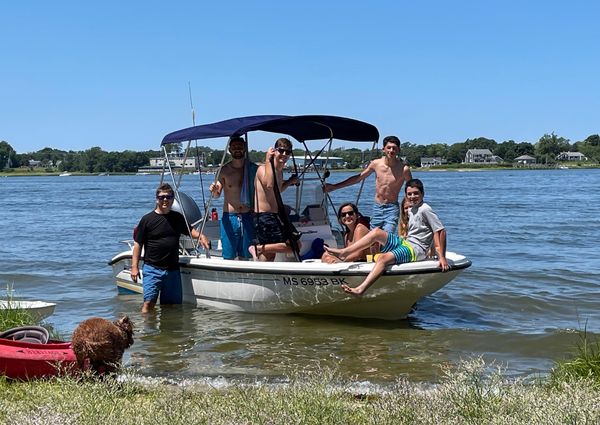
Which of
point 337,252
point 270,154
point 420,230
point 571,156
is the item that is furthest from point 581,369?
point 571,156

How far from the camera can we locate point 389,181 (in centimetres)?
985

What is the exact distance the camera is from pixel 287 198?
10133 mm

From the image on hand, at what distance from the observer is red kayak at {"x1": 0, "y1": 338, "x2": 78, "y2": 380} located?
5926 mm

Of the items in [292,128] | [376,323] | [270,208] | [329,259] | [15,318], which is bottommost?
[376,323]

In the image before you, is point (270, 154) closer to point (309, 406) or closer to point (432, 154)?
point (309, 406)

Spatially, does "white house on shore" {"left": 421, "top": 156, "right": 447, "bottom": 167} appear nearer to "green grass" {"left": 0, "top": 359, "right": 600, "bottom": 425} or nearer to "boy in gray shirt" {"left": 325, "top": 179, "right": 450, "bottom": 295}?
"boy in gray shirt" {"left": 325, "top": 179, "right": 450, "bottom": 295}

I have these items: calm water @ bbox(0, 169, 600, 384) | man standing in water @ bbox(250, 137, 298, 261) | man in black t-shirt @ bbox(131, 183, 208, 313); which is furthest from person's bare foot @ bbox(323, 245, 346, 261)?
man in black t-shirt @ bbox(131, 183, 208, 313)

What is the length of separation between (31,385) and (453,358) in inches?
173

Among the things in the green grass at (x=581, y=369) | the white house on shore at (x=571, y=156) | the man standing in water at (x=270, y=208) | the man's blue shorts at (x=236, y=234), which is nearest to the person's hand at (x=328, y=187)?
the man standing in water at (x=270, y=208)

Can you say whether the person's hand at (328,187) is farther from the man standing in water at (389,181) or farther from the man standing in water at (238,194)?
the man standing in water at (238,194)

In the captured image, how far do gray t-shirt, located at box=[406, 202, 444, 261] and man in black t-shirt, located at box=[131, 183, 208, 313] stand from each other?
290 cm

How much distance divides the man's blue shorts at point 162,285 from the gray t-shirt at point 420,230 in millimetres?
3315

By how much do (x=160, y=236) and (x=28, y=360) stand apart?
4.03 m

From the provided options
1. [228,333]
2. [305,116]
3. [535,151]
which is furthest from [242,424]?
[535,151]
